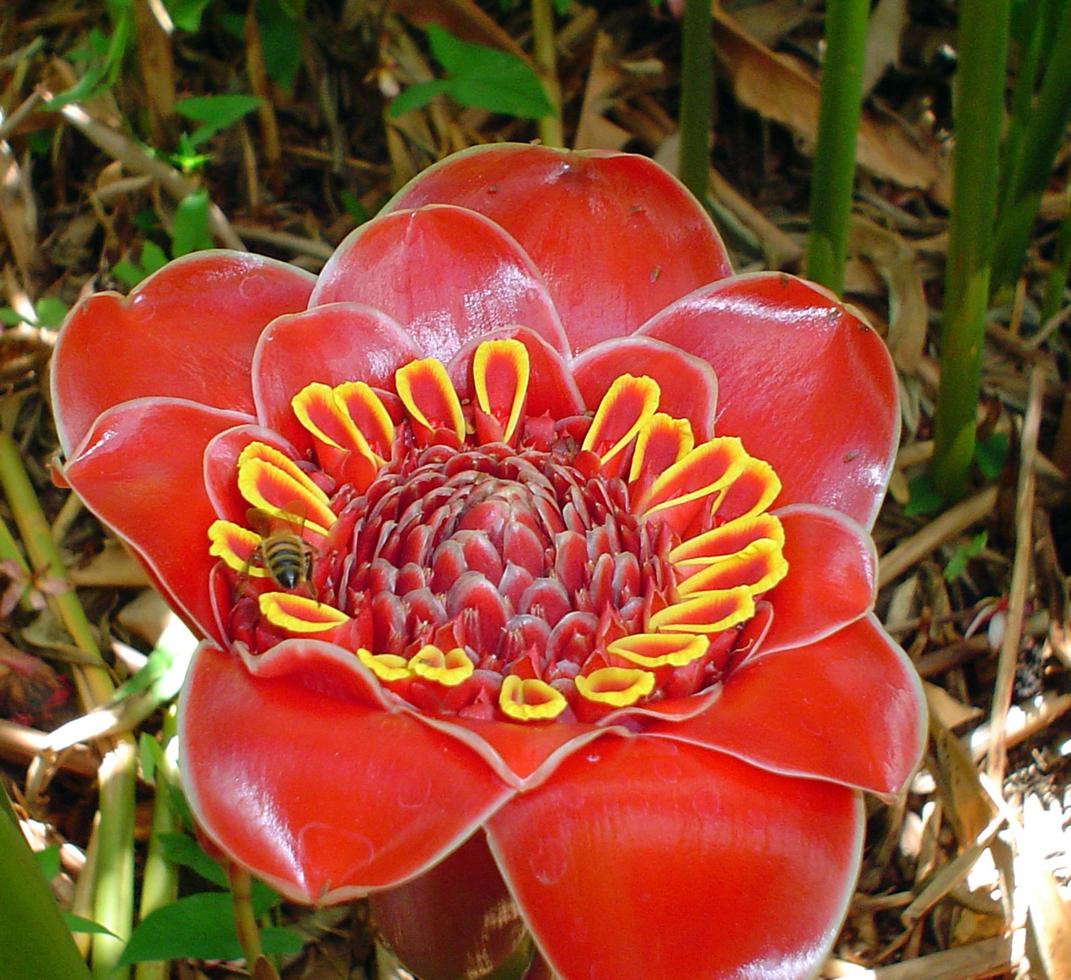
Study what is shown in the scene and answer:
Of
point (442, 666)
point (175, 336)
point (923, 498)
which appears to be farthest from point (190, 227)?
point (923, 498)

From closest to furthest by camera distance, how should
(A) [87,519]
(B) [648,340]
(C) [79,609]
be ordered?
1. (B) [648,340]
2. (C) [79,609]
3. (A) [87,519]

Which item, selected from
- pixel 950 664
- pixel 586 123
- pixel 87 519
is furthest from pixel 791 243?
pixel 87 519

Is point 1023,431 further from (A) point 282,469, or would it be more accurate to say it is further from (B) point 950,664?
(A) point 282,469

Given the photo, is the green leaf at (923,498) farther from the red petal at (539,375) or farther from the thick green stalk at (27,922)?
the thick green stalk at (27,922)

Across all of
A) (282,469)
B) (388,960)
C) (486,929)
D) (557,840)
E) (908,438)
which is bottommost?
(388,960)

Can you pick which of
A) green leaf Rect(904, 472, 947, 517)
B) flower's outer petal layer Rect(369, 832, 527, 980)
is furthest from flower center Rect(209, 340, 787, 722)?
green leaf Rect(904, 472, 947, 517)

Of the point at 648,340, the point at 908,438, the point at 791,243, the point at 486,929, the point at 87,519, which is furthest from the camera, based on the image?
the point at 791,243

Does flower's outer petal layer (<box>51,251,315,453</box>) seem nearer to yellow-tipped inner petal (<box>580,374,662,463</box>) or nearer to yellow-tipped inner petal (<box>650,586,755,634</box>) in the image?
yellow-tipped inner petal (<box>580,374,662,463</box>)
